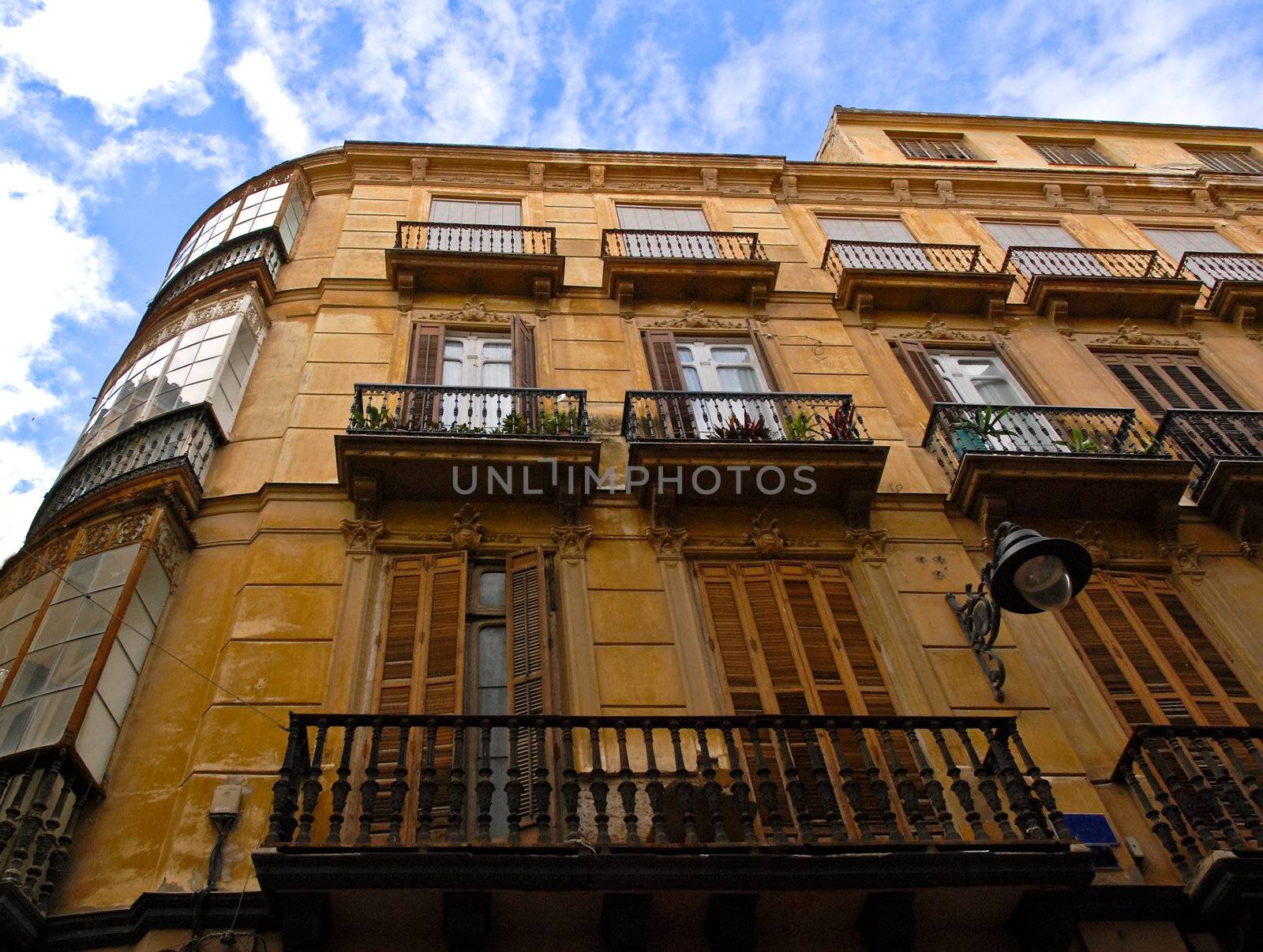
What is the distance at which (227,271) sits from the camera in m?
13.5

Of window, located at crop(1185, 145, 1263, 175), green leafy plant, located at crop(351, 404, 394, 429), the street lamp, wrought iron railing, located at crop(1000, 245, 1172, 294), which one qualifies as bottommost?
the street lamp

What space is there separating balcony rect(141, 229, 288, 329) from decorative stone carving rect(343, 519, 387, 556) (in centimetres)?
493

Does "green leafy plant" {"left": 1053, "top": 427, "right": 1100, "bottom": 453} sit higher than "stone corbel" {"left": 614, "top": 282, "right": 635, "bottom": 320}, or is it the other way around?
"stone corbel" {"left": 614, "top": 282, "right": 635, "bottom": 320}

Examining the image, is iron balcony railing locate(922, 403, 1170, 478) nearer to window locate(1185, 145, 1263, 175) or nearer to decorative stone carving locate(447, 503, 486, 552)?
decorative stone carving locate(447, 503, 486, 552)

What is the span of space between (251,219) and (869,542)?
33.6 ft

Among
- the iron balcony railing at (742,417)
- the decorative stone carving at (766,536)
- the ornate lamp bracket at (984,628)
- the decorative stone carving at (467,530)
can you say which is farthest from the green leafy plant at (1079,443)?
the decorative stone carving at (467,530)

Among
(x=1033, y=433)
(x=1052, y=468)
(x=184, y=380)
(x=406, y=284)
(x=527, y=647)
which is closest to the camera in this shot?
(x=527, y=647)

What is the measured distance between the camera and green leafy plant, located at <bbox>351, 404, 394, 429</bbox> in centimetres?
1018

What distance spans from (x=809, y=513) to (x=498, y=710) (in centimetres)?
397

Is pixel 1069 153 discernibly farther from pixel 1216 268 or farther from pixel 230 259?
pixel 230 259

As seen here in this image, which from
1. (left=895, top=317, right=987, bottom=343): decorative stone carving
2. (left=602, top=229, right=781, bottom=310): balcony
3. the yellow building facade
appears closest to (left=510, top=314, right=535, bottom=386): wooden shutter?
the yellow building facade

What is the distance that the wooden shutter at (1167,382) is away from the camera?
13086mm

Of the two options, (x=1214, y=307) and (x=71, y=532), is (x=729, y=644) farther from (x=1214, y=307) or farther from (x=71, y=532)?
(x=1214, y=307)

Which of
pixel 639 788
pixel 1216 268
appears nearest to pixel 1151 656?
pixel 639 788
